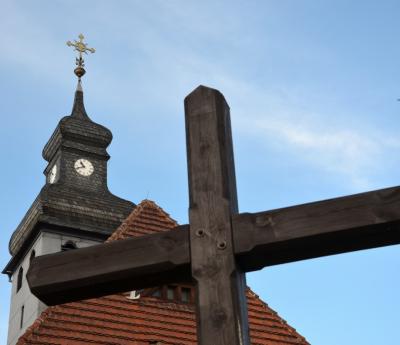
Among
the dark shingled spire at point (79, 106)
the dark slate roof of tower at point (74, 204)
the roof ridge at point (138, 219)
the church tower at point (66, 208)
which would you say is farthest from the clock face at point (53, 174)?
the roof ridge at point (138, 219)

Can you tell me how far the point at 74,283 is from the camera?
296cm

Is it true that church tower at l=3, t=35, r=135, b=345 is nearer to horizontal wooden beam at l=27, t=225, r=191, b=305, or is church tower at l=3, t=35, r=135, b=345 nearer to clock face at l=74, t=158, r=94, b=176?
clock face at l=74, t=158, r=94, b=176

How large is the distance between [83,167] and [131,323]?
19667mm

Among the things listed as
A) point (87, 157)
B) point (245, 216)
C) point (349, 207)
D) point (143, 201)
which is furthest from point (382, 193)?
point (87, 157)

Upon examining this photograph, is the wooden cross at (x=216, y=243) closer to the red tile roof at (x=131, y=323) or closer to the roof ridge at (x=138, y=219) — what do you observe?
the red tile roof at (x=131, y=323)

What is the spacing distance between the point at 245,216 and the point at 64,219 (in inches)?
948

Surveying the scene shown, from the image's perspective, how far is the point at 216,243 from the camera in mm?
2816

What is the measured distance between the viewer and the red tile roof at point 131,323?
10109mm

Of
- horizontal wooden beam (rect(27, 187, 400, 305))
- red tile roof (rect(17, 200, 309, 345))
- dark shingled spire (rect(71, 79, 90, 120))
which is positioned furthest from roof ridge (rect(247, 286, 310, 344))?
dark shingled spire (rect(71, 79, 90, 120))

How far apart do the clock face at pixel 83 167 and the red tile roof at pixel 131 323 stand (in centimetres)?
1732

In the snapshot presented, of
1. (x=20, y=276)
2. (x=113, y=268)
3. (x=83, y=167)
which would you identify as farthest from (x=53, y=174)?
(x=113, y=268)

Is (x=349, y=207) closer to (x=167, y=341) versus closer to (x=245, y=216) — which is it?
(x=245, y=216)

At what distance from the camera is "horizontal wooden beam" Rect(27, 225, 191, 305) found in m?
2.90

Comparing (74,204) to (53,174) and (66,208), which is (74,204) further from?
(53,174)
